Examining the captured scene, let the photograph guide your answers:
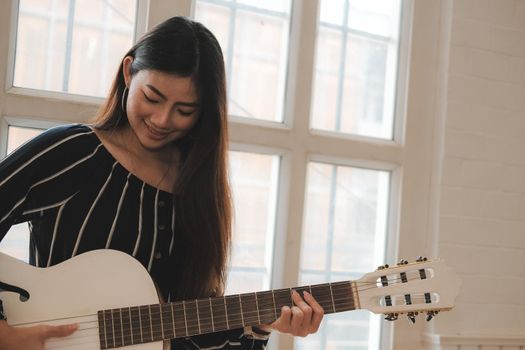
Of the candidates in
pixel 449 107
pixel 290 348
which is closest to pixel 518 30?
pixel 449 107

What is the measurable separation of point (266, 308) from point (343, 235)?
814 millimetres

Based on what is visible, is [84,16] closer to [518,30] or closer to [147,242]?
[147,242]

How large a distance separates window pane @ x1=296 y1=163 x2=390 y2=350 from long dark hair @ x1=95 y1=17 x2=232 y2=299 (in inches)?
25.7

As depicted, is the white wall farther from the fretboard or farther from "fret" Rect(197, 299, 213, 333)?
"fret" Rect(197, 299, 213, 333)

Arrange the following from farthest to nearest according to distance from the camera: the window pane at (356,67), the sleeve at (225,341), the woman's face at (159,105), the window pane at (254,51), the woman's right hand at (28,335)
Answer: the window pane at (356,67) < the window pane at (254,51) < the sleeve at (225,341) < the woman's face at (159,105) < the woman's right hand at (28,335)

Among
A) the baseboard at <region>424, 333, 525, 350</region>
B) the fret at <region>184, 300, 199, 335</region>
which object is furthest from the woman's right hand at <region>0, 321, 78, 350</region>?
the baseboard at <region>424, 333, 525, 350</region>

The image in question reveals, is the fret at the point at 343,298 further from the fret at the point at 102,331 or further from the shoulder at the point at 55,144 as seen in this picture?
the shoulder at the point at 55,144

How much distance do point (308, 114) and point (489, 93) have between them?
625mm

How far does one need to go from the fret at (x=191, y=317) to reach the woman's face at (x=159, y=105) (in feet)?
1.05

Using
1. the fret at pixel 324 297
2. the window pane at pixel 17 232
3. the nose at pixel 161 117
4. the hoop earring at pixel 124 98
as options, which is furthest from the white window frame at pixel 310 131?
the fret at pixel 324 297

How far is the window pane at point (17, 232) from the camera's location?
160cm

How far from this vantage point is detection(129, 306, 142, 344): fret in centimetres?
119

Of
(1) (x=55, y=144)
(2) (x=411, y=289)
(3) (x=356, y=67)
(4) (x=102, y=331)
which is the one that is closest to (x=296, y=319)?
(2) (x=411, y=289)

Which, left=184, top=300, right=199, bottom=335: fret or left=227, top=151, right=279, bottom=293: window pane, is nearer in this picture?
left=184, top=300, right=199, bottom=335: fret
